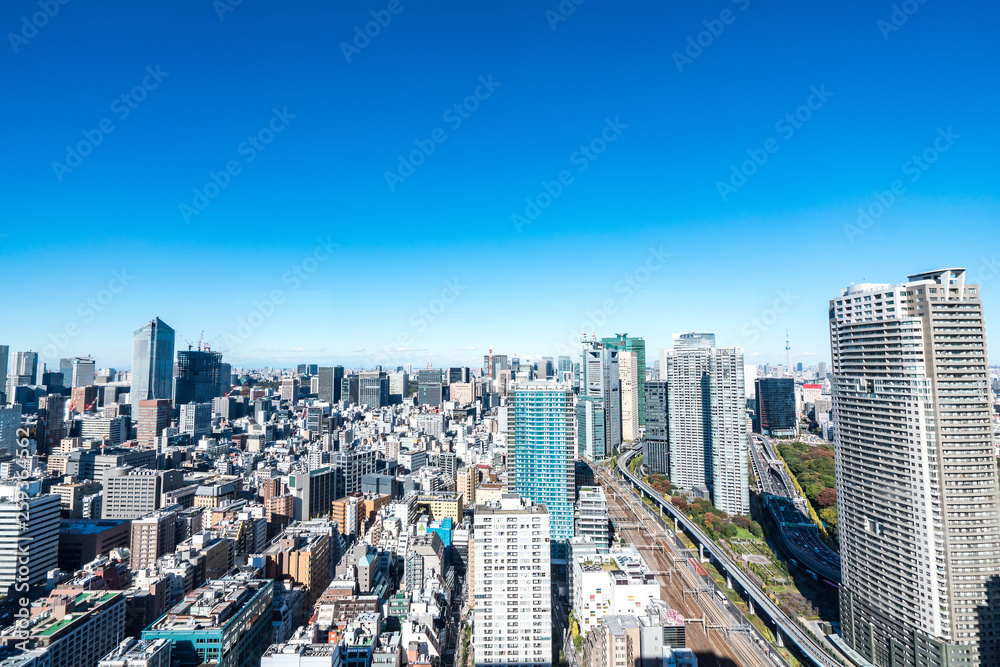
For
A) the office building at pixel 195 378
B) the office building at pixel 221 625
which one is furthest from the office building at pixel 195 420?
the office building at pixel 221 625

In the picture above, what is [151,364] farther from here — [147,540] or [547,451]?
[547,451]

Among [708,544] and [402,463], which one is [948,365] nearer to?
[708,544]

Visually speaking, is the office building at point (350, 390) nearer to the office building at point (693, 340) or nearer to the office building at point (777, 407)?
the office building at point (777, 407)

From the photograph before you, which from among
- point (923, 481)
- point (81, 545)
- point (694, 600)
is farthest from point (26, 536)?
point (923, 481)

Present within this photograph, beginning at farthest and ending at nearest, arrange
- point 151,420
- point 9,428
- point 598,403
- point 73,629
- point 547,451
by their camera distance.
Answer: point 151,420, point 598,403, point 9,428, point 547,451, point 73,629

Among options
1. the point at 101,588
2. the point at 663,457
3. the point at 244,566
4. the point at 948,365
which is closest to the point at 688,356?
the point at 663,457
